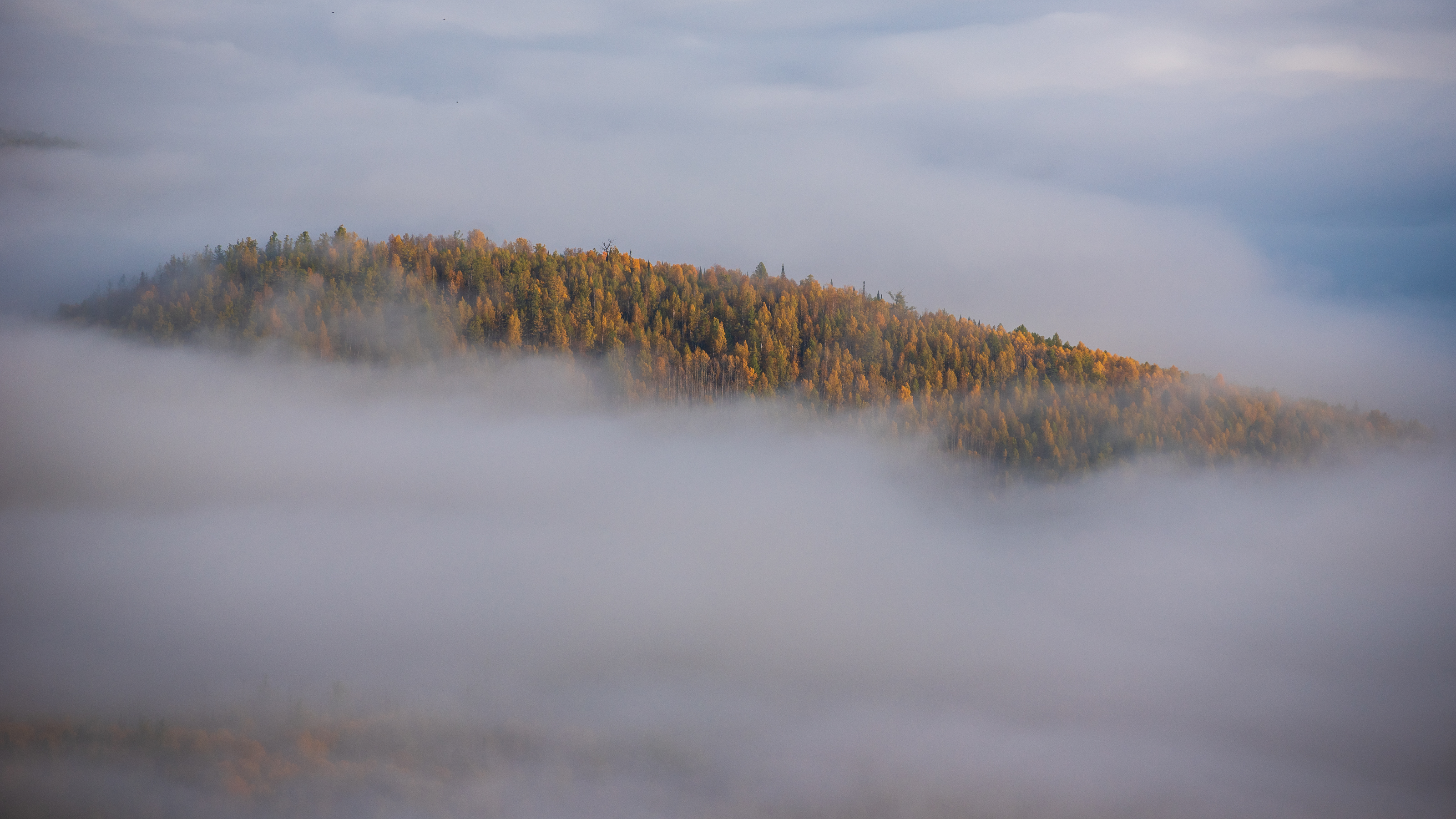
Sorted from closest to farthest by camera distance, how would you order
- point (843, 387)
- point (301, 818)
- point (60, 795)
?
point (60, 795), point (301, 818), point (843, 387)

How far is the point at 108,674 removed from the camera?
19088 cm

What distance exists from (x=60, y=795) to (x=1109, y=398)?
219977mm

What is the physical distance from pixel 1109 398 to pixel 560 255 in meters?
125

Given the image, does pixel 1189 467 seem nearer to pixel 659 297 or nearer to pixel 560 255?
pixel 659 297

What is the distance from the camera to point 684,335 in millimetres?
191125

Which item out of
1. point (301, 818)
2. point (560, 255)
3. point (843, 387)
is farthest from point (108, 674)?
point (843, 387)

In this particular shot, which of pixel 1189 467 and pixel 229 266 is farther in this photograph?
pixel 1189 467

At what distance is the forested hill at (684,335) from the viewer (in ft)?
600

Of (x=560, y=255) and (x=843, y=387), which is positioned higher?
(x=560, y=255)

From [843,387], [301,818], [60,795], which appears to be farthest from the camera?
[843,387]

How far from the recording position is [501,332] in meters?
183

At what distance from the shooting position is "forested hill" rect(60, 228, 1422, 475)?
600 ft

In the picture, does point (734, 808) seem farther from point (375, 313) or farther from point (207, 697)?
point (375, 313)

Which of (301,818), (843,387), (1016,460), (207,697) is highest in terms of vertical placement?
(843,387)
